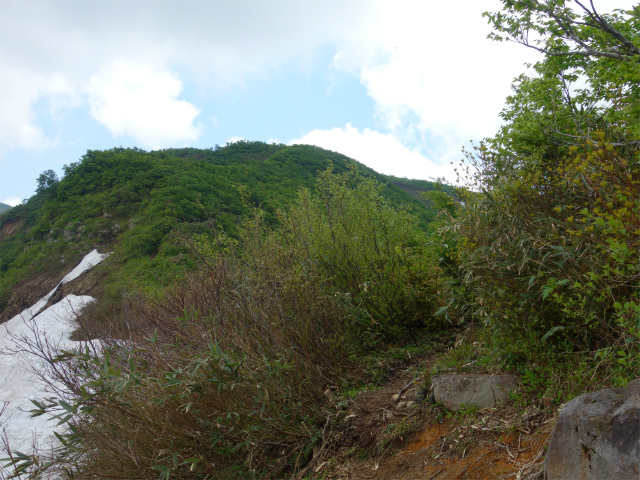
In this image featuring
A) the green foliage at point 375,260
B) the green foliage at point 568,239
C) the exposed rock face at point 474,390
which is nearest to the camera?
the green foliage at point 568,239

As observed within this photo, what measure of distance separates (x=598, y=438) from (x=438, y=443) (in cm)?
113

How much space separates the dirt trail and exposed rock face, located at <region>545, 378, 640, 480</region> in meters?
0.21

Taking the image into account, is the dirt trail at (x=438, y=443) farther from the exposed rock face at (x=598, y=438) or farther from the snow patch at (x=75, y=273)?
the snow patch at (x=75, y=273)

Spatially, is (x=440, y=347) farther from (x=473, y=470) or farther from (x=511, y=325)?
(x=473, y=470)

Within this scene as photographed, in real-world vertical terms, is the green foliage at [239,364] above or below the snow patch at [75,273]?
below

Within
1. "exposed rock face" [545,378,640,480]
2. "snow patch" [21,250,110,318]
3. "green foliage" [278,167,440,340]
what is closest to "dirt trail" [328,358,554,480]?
"exposed rock face" [545,378,640,480]

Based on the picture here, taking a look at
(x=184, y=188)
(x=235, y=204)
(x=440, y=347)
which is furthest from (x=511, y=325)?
(x=184, y=188)

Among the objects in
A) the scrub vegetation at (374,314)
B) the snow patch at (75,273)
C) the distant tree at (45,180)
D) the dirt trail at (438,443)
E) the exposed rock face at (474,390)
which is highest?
the distant tree at (45,180)

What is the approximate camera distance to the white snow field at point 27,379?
4.16m

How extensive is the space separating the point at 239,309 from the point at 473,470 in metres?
2.17

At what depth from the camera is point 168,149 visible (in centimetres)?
4009

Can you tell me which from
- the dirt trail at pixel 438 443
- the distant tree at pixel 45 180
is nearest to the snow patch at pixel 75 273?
the distant tree at pixel 45 180

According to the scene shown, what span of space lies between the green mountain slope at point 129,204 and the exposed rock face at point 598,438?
13.8m

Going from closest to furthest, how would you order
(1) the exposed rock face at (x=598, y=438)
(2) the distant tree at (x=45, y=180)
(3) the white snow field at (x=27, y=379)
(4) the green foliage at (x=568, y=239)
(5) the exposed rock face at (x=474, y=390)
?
1. (1) the exposed rock face at (x=598, y=438)
2. (4) the green foliage at (x=568, y=239)
3. (5) the exposed rock face at (x=474, y=390)
4. (3) the white snow field at (x=27, y=379)
5. (2) the distant tree at (x=45, y=180)
